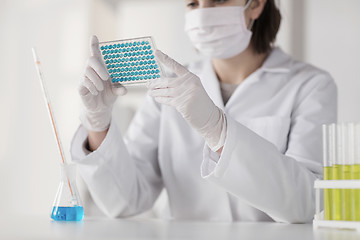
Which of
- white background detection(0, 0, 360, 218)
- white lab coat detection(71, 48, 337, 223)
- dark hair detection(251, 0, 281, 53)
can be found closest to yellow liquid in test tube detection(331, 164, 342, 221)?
white lab coat detection(71, 48, 337, 223)

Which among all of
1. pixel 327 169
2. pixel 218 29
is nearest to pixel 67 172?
pixel 327 169

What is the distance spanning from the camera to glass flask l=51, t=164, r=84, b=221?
1.31m

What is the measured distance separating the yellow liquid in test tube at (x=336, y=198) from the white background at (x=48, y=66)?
1926mm

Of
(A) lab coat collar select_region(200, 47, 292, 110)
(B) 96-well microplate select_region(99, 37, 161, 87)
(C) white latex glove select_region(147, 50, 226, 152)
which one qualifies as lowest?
(A) lab coat collar select_region(200, 47, 292, 110)

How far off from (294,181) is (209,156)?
0.26 metres

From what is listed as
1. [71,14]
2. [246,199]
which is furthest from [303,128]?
[71,14]

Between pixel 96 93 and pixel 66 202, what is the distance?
30 centimetres

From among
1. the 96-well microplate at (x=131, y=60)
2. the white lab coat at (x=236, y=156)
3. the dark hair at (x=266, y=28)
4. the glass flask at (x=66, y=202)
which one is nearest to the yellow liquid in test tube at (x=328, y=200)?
the white lab coat at (x=236, y=156)

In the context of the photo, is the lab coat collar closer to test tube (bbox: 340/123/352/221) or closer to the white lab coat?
the white lab coat

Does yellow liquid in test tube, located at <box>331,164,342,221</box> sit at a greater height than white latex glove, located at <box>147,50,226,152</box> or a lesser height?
lesser

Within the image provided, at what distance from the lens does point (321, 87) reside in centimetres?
175

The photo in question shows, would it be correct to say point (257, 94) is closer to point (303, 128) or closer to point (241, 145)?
point (303, 128)

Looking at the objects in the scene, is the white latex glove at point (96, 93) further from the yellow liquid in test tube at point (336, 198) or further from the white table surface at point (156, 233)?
the yellow liquid in test tube at point (336, 198)

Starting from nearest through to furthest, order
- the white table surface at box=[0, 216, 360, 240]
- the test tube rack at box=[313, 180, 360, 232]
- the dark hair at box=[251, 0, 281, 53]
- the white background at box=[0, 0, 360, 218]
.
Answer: the white table surface at box=[0, 216, 360, 240] → the test tube rack at box=[313, 180, 360, 232] → the dark hair at box=[251, 0, 281, 53] → the white background at box=[0, 0, 360, 218]
